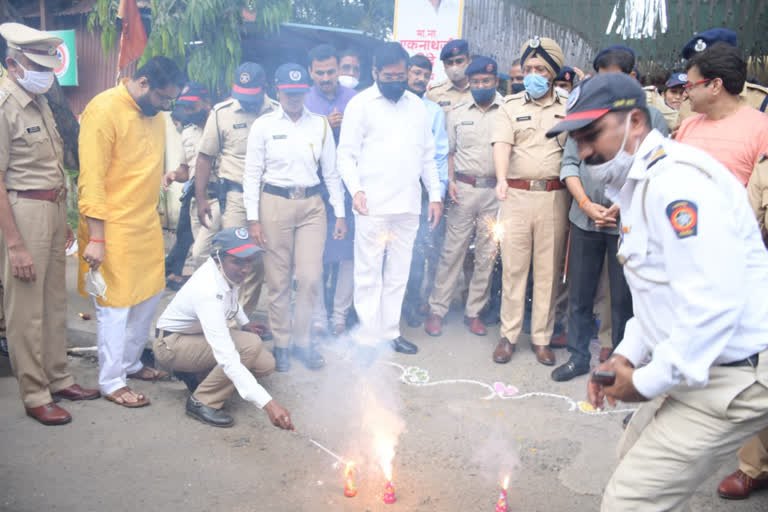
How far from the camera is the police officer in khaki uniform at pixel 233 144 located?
239 inches

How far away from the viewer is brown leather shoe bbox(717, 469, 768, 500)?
364cm

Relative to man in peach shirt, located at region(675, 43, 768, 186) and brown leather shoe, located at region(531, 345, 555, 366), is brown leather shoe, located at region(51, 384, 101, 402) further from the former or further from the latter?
man in peach shirt, located at region(675, 43, 768, 186)

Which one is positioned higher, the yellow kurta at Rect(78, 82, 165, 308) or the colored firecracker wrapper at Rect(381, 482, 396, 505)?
the yellow kurta at Rect(78, 82, 165, 308)

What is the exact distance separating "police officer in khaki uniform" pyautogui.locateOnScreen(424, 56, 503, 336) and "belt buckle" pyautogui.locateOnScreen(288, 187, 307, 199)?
157 cm

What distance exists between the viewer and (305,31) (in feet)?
36.8

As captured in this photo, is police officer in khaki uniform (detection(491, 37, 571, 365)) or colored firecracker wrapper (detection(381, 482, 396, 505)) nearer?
colored firecracker wrapper (detection(381, 482, 396, 505))

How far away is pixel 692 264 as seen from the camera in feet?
6.70

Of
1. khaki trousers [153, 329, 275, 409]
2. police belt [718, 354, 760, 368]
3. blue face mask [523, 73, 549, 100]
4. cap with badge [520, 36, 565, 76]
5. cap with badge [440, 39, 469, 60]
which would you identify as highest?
cap with badge [440, 39, 469, 60]

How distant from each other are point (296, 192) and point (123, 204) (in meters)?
1.45

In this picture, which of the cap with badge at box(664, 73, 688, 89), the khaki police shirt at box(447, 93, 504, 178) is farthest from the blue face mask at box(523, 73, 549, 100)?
the cap with badge at box(664, 73, 688, 89)

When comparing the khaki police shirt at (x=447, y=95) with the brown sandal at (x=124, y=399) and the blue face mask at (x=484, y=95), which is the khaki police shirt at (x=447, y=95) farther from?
the brown sandal at (x=124, y=399)

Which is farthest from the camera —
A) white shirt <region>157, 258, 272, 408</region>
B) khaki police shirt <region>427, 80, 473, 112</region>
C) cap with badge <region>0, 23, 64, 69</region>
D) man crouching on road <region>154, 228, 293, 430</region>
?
khaki police shirt <region>427, 80, 473, 112</region>

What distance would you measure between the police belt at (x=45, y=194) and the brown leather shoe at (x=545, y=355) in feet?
13.7

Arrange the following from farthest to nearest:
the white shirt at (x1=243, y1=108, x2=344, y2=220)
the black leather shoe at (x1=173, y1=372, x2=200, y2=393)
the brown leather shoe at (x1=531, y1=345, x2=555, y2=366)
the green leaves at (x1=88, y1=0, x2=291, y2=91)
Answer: the green leaves at (x1=88, y1=0, x2=291, y2=91) < the brown leather shoe at (x1=531, y1=345, x2=555, y2=366) < the white shirt at (x1=243, y1=108, x2=344, y2=220) < the black leather shoe at (x1=173, y1=372, x2=200, y2=393)
